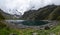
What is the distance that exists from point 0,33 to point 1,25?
10.5 meters

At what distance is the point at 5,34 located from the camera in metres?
43.5

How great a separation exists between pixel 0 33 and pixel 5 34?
1406mm

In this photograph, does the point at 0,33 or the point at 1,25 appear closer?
the point at 0,33

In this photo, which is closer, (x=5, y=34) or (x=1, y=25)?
(x=5, y=34)

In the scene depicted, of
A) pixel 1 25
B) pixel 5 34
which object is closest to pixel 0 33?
pixel 5 34

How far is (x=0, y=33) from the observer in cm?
4284

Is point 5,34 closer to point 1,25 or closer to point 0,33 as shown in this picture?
point 0,33

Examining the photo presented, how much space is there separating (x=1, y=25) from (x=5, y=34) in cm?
1021

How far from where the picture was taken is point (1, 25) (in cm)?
5316
